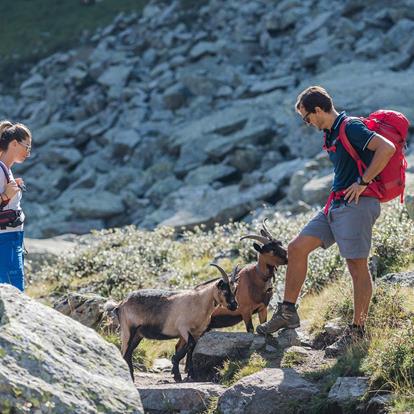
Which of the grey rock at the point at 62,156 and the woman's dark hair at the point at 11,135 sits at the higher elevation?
the woman's dark hair at the point at 11,135

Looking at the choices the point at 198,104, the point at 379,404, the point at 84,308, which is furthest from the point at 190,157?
the point at 379,404

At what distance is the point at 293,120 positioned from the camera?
2825 cm

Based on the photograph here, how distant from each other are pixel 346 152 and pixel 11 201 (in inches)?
138

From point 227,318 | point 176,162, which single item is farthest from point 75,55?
point 227,318

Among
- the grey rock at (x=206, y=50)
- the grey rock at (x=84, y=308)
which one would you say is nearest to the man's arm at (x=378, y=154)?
the grey rock at (x=84, y=308)

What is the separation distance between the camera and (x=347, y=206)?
30.6 ft

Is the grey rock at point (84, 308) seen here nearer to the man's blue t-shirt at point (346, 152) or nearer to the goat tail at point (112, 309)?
the goat tail at point (112, 309)

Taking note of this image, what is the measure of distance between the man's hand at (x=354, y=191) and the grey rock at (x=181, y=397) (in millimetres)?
2366

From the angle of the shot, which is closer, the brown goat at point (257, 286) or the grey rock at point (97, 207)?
the brown goat at point (257, 286)

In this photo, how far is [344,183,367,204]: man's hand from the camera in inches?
361

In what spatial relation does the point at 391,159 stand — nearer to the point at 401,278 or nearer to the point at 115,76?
the point at 401,278

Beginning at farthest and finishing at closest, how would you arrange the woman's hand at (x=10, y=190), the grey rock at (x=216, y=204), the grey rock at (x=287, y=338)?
the grey rock at (x=216, y=204) < the grey rock at (x=287, y=338) < the woman's hand at (x=10, y=190)

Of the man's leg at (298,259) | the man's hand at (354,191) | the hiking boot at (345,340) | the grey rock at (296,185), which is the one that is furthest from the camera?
the grey rock at (296,185)

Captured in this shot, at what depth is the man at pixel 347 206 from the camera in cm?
905
